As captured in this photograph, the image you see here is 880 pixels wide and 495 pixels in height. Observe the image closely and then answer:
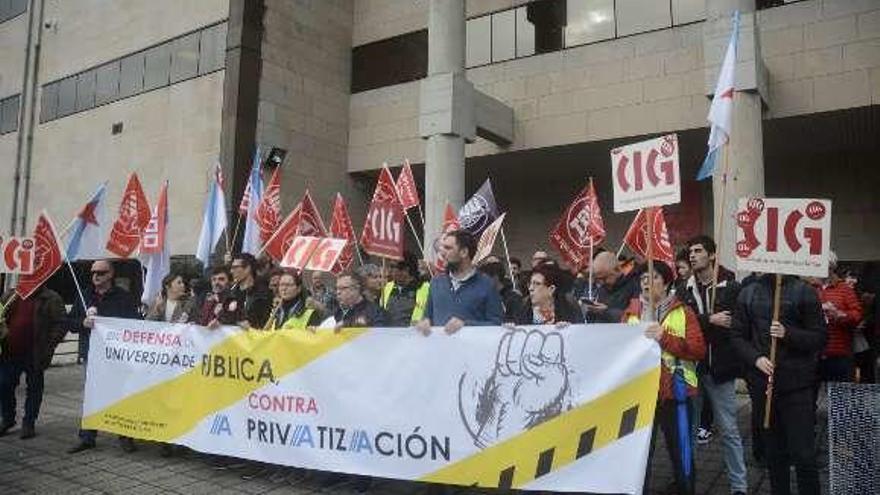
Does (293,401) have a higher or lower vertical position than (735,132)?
lower

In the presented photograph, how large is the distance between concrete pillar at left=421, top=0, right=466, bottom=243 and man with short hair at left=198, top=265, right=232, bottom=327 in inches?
309

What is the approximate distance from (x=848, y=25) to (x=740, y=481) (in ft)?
39.8

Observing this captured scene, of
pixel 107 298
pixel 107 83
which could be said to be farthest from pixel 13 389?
pixel 107 83

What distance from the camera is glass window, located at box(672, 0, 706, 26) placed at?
51.5 ft

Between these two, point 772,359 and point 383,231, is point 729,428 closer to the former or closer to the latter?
point 772,359

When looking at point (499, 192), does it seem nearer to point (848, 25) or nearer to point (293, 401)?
point (848, 25)

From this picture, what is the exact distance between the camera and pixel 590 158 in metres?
18.9

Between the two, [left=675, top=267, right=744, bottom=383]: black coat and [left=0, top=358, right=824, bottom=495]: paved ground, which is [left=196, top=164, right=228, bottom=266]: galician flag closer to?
[left=0, top=358, right=824, bottom=495]: paved ground

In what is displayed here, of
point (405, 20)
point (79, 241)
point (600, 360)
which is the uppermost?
point (405, 20)

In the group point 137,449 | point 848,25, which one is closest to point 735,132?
point 848,25

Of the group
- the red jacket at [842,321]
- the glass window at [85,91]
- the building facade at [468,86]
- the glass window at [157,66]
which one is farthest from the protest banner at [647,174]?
the glass window at [85,91]

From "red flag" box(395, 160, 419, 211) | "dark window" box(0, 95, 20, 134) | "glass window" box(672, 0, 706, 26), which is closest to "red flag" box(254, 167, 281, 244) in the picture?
"red flag" box(395, 160, 419, 211)

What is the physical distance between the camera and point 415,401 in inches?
201

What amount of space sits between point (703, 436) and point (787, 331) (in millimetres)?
3068
